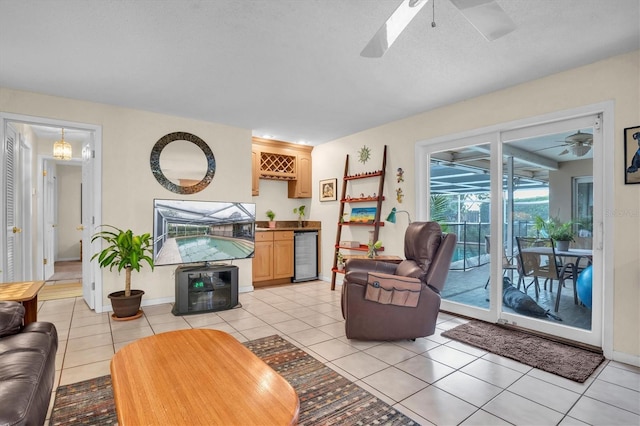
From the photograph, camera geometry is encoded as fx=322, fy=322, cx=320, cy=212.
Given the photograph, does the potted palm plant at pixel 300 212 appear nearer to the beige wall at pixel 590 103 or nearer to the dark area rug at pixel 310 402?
the beige wall at pixel 590 103

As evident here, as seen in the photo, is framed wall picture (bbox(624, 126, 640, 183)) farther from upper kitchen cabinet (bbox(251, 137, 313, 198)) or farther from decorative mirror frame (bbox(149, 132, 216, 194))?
decorative mirror frame (bbox(149, 132, 216, 194))

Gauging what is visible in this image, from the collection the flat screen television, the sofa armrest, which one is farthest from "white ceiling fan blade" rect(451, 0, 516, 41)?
the flat screen television

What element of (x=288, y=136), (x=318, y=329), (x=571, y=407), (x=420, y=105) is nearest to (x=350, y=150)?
(x=288, y=136)

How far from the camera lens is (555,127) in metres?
3.00

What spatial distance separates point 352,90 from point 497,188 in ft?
6.04

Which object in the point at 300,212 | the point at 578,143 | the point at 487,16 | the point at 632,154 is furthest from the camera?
the point at 300,212

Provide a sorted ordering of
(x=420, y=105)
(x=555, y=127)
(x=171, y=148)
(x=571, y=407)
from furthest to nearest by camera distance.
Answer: (x=171, y=148) < (x=420, y=105) < (x=555, y=127) < (x=571, y=407)

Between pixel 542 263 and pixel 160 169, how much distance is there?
4492mm

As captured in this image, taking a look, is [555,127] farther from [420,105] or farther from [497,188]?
[420,105]

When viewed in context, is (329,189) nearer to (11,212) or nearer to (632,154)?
(632,154)

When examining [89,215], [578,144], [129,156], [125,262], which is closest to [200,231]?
[125,262]

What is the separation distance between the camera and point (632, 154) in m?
2.50

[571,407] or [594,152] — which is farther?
[594,152]

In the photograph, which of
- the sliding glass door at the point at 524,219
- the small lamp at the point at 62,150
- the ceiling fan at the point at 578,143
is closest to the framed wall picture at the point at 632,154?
the sliding glass door at the point at 524,219
